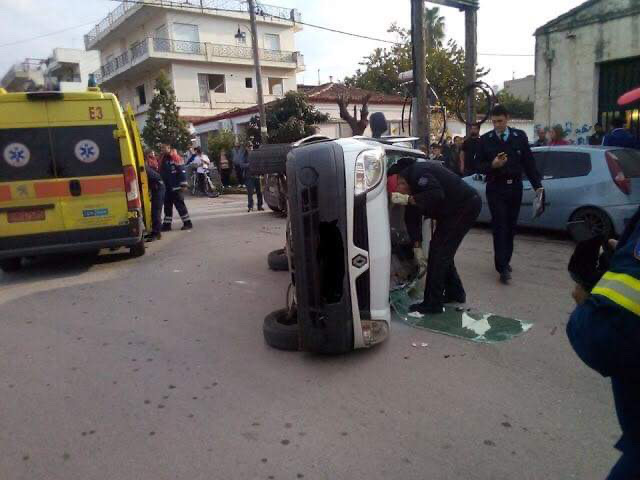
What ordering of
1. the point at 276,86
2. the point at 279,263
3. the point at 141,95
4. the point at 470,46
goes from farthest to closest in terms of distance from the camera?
the point at 276,86
the point at 141,95
the point at 470,46
the point at 279,263

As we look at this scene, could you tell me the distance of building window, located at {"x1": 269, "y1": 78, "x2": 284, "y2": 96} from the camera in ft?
125

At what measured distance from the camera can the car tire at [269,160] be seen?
4531mm

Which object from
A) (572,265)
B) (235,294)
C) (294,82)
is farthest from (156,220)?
(294,82)

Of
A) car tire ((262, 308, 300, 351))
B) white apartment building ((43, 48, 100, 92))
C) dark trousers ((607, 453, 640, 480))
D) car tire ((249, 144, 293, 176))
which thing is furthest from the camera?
white apartment building ((43, 48, 100, 92))

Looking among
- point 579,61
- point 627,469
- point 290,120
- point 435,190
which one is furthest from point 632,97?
point 290,120

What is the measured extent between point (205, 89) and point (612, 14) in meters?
27.5

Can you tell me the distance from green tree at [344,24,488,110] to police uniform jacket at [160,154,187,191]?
23119mm

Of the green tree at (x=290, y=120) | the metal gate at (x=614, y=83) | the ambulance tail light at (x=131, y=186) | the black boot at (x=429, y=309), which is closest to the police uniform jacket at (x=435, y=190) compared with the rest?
the black boot at (x=429, y=309)

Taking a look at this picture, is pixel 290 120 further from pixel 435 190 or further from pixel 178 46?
pixel 178 46

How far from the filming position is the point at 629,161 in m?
6.93

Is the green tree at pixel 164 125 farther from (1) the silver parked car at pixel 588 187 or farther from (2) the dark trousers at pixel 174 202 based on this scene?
(1) the silver parked car at pixel 588 187

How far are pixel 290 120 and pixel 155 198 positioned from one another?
10.8m

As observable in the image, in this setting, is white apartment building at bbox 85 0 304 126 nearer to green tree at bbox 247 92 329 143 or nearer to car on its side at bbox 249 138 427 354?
green tree at bbox 247 92 329 143

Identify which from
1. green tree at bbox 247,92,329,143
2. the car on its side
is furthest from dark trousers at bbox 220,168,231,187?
the car on its side
